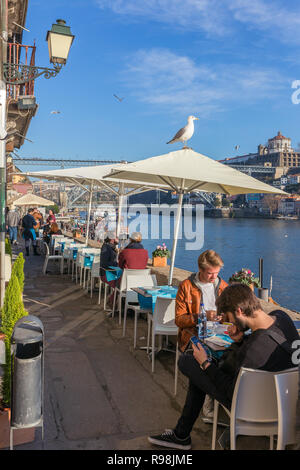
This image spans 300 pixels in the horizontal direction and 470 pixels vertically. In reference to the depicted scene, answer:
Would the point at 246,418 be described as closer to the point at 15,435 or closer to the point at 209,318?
the point at 209,318

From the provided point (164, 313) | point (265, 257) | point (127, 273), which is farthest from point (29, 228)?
point (265, 257)

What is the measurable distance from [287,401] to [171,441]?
0.79 m

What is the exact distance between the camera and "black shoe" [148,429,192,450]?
219 centimetres

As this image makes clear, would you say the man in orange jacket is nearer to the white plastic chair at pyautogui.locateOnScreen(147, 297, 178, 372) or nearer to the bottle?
the bottle

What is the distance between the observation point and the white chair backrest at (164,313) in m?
3.20

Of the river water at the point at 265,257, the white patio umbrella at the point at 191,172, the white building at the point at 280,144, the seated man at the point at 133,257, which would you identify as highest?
the white building at the point at 280,144

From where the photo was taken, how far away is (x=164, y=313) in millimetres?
3221

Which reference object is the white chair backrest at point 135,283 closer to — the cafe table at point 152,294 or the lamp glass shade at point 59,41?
the cafe table at point 152,294

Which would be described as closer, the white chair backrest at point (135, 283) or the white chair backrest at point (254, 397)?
the white chair backrest at point (254, 397)

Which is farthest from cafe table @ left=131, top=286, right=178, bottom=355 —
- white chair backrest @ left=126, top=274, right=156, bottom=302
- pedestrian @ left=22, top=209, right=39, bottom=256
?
pedestrian @ left=22, top=209, right=39, bottom=256

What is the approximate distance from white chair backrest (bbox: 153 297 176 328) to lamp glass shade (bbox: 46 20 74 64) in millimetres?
2496

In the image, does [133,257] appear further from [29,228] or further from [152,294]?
[29,228]

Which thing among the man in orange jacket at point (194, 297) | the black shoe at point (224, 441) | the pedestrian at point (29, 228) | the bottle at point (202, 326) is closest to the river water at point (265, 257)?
the pedestrian at point (29, 228)

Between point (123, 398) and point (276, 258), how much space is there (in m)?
31.5
